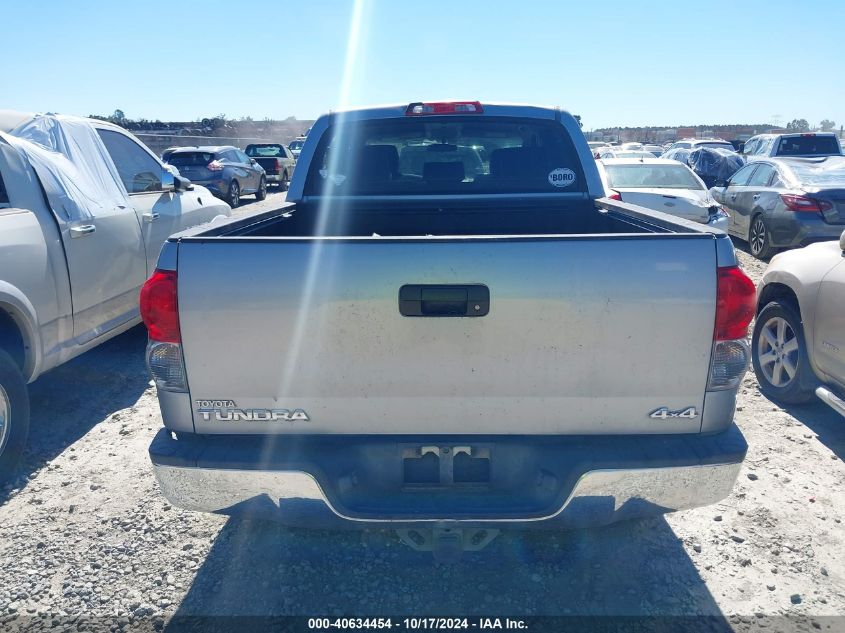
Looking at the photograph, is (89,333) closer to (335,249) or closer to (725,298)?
(335,249)

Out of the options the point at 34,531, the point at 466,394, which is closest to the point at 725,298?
the point at 466,394

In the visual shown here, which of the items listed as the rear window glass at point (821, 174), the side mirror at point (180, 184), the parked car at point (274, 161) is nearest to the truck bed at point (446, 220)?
the side mirror at point (180, 184)

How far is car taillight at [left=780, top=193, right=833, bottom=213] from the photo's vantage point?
897 centimetres

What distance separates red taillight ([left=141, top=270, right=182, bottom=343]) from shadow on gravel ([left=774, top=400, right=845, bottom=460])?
407 centimetres

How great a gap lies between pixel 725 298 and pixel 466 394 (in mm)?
964

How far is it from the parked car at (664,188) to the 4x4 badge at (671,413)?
705 cm

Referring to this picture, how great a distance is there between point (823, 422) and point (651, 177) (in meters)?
6.73

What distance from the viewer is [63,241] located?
14.1 ft

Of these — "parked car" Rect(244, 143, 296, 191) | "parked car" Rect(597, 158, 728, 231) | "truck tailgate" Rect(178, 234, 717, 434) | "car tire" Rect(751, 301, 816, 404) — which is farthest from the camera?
"parked car" Rect(244, 143, 296, 191)

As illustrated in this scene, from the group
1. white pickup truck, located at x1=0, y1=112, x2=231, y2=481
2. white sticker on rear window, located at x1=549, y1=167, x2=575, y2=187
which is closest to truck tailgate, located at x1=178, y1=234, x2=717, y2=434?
white sticker on rear window, located at x1=549, y1=167, x2=575, y2=187

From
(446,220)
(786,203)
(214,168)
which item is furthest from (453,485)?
(214,168)

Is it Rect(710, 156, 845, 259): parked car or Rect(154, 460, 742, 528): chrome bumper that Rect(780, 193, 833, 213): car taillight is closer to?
Rect(710, 156, 845, 259): parked car

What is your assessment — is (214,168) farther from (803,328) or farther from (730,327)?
(730,327)

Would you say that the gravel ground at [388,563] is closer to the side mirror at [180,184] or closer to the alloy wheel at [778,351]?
the alloy wheel at [778,351]
